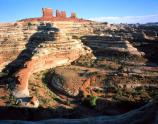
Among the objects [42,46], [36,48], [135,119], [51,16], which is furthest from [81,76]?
[51,16]

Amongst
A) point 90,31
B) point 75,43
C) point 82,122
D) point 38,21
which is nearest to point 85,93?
point 75,43

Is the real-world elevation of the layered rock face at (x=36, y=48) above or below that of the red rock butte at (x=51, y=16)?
below

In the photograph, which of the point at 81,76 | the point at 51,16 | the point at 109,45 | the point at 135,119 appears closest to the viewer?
the point at 135,119

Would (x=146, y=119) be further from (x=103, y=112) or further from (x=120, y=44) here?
(x=120, y=44)

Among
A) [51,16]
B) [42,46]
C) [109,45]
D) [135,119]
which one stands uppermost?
[51,16]

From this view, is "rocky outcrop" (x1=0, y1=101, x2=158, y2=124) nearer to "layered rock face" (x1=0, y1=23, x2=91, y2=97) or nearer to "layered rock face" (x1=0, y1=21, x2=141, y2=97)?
"layered rock face" (x1=0, y1=21, x2=141, y2=97)

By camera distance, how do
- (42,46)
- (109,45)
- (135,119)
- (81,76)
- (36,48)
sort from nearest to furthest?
(135,119) < (81,76) < (42,46) < (36,48) < (109,45)

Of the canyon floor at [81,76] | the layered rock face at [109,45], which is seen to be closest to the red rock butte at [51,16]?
the canyon floor at [81,76]

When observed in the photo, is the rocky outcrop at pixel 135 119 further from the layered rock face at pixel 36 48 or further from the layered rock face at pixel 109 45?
the layered rock face at pixel 109 45

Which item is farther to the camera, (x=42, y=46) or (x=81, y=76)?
(x=42, y=46)

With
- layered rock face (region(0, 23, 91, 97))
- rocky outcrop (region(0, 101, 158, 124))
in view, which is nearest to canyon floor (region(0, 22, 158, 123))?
layered rock face (region(0, 23, 91, 97))

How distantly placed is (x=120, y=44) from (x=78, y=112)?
1686 centimetres

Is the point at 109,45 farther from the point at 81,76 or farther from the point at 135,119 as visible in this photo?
the point at 135,119

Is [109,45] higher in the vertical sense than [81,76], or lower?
higher
